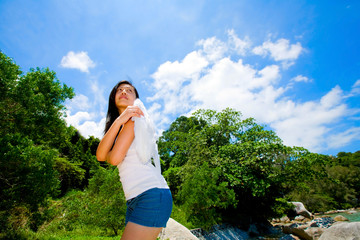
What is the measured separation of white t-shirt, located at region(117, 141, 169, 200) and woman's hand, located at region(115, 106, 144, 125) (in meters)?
0.16

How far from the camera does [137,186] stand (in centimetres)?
117

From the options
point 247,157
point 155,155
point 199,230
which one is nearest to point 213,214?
point 199,230

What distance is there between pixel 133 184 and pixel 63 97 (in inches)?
377

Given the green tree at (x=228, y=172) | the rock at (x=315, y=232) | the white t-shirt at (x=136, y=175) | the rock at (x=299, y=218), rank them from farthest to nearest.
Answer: the rock at (x=299, y=218)
the rock at (x=315, y=232)
the green tree at (x=228, y=172)
the white t-shirt at (x=136, y=175)

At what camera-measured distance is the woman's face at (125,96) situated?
166 cm

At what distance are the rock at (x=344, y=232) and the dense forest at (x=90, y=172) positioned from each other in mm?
4135

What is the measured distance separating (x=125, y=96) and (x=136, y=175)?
743 millimetres

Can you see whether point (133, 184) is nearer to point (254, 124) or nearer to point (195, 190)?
point (195, 190)

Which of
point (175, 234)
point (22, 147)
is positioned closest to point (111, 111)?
point (22, 147)

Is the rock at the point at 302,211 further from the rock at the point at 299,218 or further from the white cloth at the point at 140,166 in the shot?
the white cloth at the point at 140,166

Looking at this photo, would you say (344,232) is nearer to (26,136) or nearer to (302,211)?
(26,136)

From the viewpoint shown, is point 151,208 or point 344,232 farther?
point 344,232

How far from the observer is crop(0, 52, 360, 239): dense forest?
23.3 ft

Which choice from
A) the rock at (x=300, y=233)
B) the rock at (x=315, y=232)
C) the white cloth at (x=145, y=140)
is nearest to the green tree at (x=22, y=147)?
the white cloth at (x=145, y=140)
